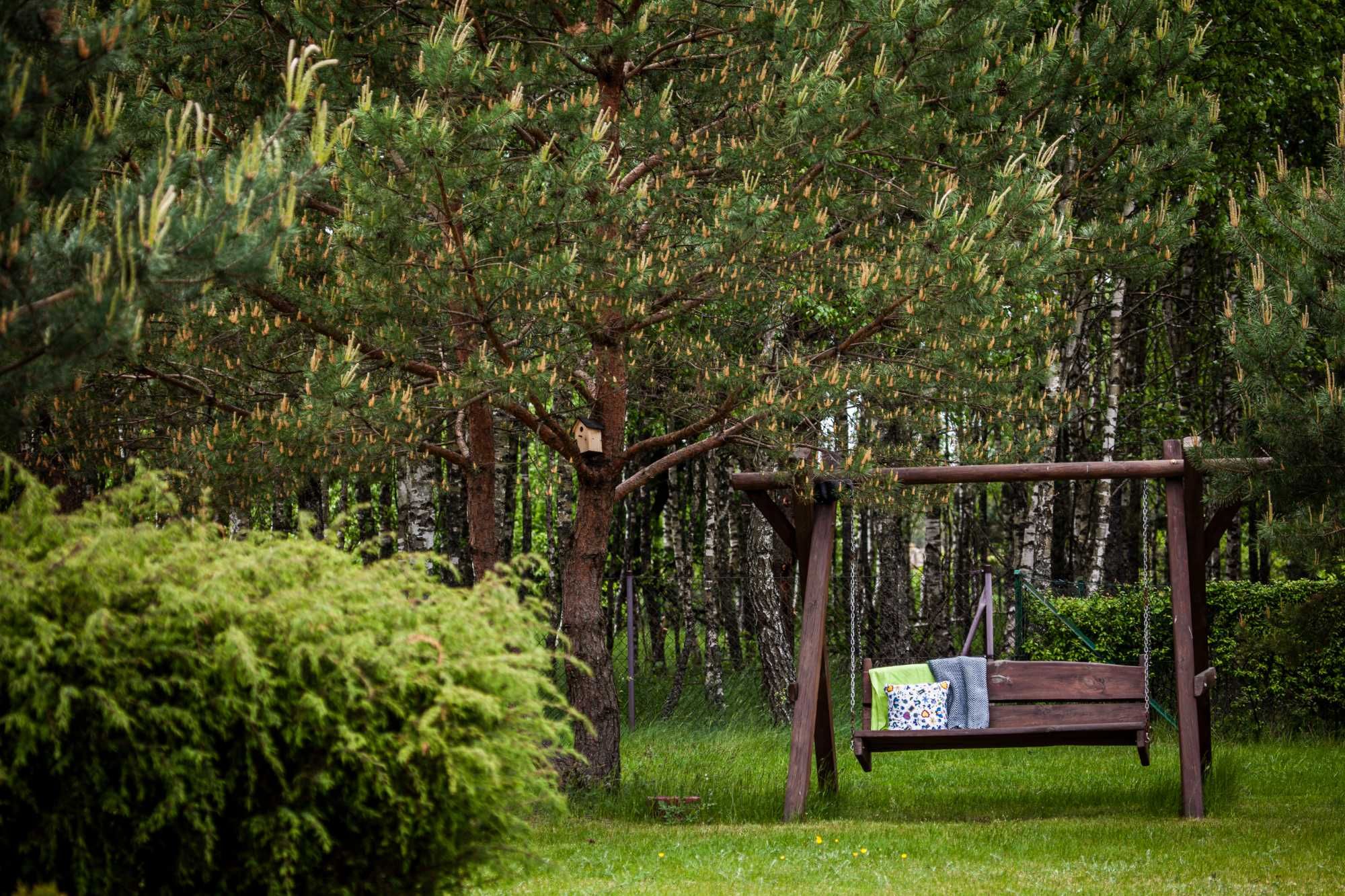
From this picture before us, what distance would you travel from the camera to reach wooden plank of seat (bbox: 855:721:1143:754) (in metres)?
7.21

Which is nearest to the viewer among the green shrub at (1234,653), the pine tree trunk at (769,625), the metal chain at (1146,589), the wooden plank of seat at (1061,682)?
the metal chain at (1146,589)

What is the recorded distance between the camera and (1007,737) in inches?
283

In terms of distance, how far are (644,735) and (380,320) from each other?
5533 mm

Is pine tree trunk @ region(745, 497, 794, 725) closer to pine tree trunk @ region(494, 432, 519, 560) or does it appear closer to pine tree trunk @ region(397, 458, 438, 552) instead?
pine tree trunk @ region(397, 458, 438, 552)

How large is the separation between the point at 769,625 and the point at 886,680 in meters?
4.14

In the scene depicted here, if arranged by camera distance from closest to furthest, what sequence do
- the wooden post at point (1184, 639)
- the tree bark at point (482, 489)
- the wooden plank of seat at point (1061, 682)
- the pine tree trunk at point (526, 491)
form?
the wooden post at point (1184, 639) < the wooden plank of seat at point (1061, 682) < the tree bark at point (482, 489) < the pine tree trunk at point (526, 491)

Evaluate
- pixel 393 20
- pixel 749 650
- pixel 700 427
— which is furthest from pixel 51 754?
pixel 749 650

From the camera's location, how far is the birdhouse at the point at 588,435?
8.10 m

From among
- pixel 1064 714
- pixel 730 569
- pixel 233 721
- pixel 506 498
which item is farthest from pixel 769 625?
pixel 233 721

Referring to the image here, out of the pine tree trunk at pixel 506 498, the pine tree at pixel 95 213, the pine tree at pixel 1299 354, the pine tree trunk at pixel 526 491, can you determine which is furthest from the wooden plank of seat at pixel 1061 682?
the pine tree trunk at pixel 526 491

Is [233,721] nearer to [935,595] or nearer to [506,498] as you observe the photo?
[506,498]

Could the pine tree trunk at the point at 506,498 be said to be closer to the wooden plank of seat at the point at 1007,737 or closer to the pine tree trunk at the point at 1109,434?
the pine tree trunk at the point at 1109,434

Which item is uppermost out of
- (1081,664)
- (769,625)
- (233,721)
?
(233,721)

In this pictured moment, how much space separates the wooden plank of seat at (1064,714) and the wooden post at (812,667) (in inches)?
41.4
